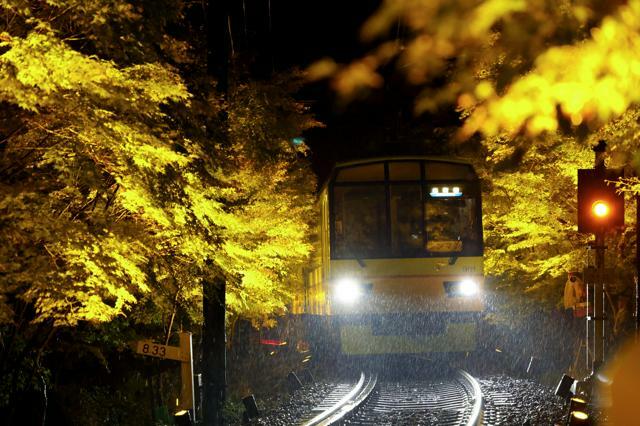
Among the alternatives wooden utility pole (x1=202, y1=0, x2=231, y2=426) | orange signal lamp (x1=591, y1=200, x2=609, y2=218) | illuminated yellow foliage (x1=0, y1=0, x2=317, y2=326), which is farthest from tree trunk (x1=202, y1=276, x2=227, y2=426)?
orange signal lamp (x1=591, y1=200, x2=609, y2=218)

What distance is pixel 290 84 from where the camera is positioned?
→ 1884cm

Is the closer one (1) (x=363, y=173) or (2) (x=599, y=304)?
(2) (x=599, y=304)

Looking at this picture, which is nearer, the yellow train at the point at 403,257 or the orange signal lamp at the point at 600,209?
the orange signal lamp at the point at 600,209

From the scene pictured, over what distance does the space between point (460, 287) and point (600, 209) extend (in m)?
5.98

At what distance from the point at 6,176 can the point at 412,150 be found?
10.6 meters

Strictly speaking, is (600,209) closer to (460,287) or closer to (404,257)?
(460,287)

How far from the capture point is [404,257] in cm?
1602

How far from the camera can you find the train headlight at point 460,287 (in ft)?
52.6

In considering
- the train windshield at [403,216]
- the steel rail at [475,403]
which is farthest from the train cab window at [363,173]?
the steel rail at [475,403]

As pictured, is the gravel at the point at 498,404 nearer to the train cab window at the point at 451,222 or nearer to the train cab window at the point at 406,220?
the train cab window at the point at 451,222

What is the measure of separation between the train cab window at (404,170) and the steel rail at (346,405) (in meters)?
4.09

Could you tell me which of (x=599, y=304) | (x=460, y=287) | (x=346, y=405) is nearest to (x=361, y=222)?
(x=460, y=287)

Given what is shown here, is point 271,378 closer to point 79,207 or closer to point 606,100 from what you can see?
point 79,207

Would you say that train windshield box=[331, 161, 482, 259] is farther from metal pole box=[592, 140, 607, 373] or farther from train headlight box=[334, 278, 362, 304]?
metal pole box=[592, 140, 607, 373]
